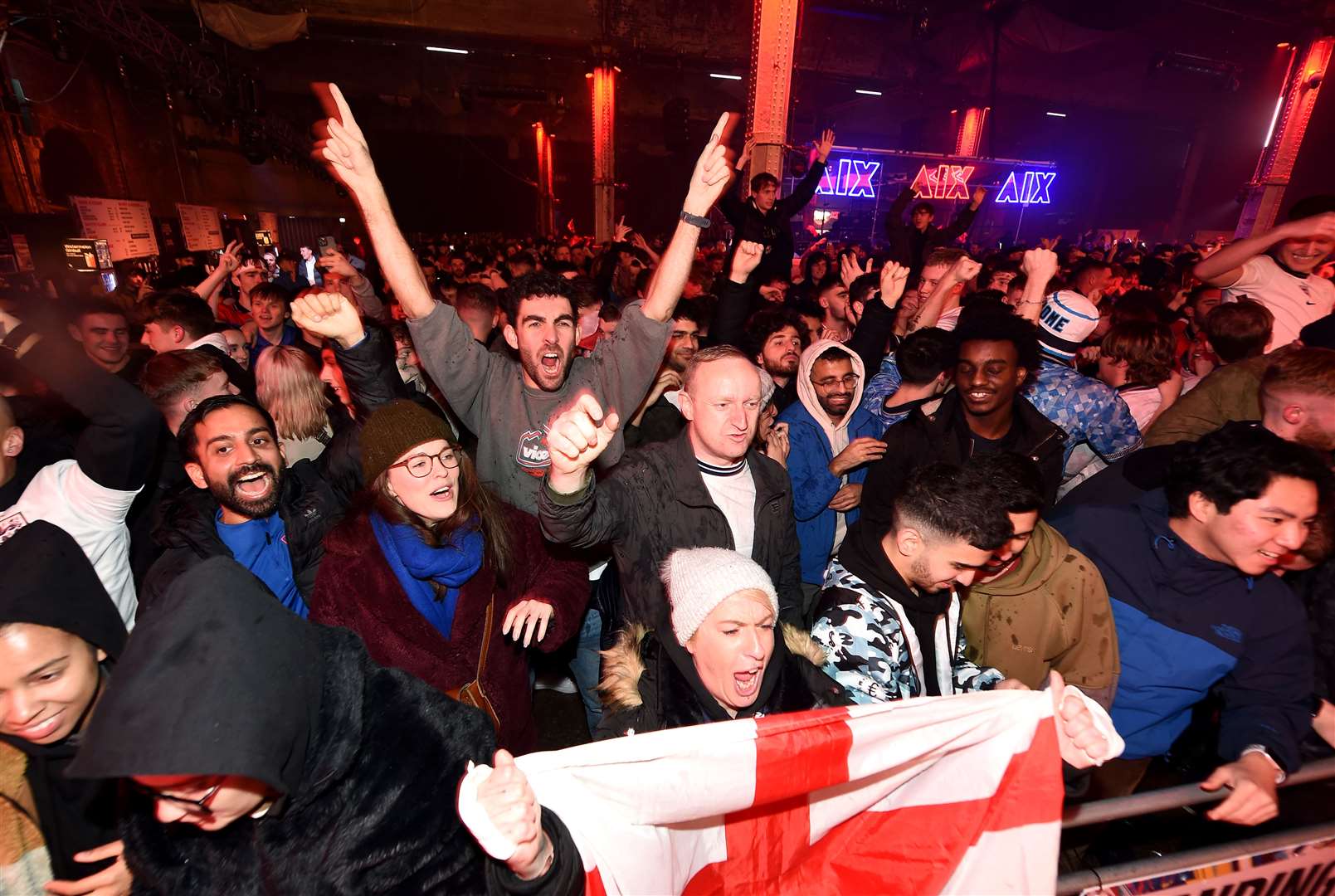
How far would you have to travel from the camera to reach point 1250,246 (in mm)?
3873

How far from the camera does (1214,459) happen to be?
1.99 m

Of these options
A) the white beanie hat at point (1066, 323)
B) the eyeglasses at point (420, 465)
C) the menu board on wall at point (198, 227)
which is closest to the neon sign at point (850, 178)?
the white beanie hat at point (1066, 323)

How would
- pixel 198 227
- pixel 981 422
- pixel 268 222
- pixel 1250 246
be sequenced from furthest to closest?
pixel 268 222
pixel 198 227
pixel 1250 246
pixel 981 422

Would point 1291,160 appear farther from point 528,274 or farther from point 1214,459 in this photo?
point 528,274

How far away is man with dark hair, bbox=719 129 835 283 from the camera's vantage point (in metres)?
5.97

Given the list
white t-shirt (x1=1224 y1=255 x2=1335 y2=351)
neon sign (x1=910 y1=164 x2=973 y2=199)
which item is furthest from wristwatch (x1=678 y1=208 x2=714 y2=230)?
neon sign (x1=910 y1=164 x2=973 y2=199)

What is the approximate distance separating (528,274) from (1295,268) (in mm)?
5232

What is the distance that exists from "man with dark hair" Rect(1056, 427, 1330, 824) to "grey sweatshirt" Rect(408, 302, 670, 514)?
1.87 meters

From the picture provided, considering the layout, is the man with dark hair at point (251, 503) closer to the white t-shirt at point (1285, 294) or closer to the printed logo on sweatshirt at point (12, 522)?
the printed logo on sweatshirt at point (12, 522)

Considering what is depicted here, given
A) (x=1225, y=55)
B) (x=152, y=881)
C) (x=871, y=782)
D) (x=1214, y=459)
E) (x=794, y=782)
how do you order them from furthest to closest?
(x=1225, y=55) < (x=1214, y=459) < (x=871, y=782) < (x=794, y=782) < (x=152, y=881)

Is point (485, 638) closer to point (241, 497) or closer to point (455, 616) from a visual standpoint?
point (455, 616)

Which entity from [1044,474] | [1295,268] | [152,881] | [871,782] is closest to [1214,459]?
[1044,474]

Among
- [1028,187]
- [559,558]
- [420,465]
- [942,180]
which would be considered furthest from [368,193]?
[1028,187]

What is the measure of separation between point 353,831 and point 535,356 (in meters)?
1.96
